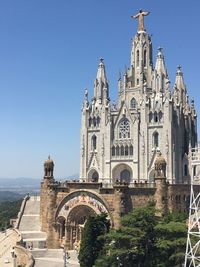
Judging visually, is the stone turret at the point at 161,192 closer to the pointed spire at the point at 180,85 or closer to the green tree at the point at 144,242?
the green tree at the point at 144,242

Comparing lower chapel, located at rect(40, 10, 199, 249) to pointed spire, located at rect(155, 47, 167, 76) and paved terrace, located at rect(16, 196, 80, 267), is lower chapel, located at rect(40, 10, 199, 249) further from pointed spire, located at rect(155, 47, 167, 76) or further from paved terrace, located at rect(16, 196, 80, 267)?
paved terrace, located at rect(16, 196, 80, 267)

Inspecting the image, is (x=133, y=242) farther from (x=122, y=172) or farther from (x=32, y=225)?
(x=122, y=172)

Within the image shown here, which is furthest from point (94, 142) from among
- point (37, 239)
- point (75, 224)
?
point (37, 239)

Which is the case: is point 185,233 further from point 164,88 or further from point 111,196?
point 164,88

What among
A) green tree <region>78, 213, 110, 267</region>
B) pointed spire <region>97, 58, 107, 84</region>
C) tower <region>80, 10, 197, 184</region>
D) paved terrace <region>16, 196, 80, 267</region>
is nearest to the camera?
green tree <region>78, 213, 110, 267</region>

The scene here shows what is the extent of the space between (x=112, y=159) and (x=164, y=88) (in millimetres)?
13239

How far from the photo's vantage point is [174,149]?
60.3 meters

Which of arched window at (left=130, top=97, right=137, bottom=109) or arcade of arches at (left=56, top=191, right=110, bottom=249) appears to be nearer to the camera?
arcade of arches at (left=56, top=191, right=110, bottom=249)

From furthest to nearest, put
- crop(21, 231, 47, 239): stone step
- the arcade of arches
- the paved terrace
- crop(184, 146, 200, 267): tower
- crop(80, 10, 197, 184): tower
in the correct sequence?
1. crop(80, 10, 197, 184): tower
2. crop(21, 231, 47, 239): stone step
3. the arcade of arches
4. the paved terrace
5. crop(184, 146, 200, 267): tower

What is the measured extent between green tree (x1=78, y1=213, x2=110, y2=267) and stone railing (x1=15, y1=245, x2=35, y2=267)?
5758 mm

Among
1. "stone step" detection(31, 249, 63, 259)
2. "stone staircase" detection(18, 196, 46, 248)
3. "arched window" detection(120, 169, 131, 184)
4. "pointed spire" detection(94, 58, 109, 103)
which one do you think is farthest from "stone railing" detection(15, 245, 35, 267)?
"pointed spire" detection(94, 58, 109, 103)

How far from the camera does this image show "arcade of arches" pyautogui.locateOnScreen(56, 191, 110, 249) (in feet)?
142

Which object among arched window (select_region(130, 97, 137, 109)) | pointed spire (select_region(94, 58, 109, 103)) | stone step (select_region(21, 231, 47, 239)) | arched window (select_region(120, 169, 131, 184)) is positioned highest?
pointed spire (select_region(94, 58, 109, 103))

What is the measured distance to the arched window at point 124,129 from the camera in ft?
210
